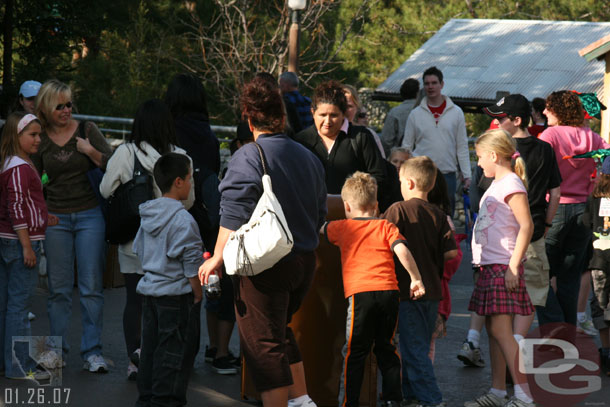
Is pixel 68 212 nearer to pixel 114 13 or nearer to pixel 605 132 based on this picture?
pixel 605 132

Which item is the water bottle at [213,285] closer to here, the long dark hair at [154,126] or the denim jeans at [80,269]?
the long dark hair at [154,126]

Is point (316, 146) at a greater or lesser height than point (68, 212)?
greater

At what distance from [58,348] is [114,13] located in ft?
56.8

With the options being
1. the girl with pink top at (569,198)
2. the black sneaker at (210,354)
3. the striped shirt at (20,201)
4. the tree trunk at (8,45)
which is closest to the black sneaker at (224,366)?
the black sneaker at (210,354)

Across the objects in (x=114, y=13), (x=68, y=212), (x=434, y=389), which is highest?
(x=114, y=13)

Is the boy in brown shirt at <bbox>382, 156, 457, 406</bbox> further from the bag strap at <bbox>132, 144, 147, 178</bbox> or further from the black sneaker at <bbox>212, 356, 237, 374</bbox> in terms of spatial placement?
the bag strap at <bbox>132, 144, 147, 178</bbox>

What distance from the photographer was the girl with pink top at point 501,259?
552 centimetres

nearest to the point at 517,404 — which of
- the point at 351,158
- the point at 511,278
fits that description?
the point at 511,278

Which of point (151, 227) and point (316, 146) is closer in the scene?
point (151, 227)

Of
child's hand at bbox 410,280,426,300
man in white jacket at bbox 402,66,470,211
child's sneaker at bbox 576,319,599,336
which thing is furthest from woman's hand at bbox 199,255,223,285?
man in white jacket at bbox 402,66,470,211

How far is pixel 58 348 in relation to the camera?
20.1 ft

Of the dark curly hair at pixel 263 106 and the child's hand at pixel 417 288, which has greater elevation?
the dark curly hair at pixel 263 106

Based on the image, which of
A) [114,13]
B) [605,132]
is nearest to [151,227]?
[605,132]

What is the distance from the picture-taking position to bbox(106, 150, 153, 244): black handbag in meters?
5.77
